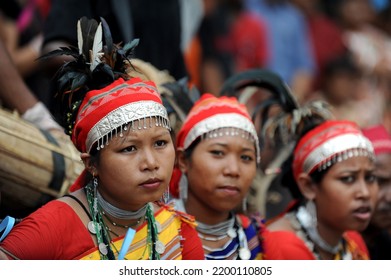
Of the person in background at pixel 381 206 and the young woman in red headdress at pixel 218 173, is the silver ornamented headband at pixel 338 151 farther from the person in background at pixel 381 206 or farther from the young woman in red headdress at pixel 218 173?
the person in background at pixel 381 206

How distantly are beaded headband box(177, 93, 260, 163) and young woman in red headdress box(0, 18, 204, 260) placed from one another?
778 millimetres

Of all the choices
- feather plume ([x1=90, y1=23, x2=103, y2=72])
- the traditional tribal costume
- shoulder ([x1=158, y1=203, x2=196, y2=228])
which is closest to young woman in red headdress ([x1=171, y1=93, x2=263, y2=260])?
the traditional tribal costume

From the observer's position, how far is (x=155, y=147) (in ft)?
13.9

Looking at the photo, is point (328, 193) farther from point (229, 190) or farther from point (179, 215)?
point (179, 215)

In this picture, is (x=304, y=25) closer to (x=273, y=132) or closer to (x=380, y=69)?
(x=380, y=69)

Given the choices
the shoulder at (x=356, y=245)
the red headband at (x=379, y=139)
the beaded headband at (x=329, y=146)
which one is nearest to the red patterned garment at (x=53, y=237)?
the beaded headband at (x=329, y=146)

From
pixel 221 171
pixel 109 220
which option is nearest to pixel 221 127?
pixel 221 171

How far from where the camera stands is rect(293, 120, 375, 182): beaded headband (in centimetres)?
546

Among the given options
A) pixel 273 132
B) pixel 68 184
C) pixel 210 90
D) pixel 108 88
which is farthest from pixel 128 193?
pixel 210 90

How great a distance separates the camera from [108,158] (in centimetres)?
417

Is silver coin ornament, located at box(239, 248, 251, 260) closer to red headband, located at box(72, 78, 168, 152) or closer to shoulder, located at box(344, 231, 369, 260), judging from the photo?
shoulder, located at box(344, 231, 369, 260)

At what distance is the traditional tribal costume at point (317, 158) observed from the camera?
5.38m

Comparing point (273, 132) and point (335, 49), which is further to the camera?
point (335, 49)

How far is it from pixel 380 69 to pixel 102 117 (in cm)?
651
